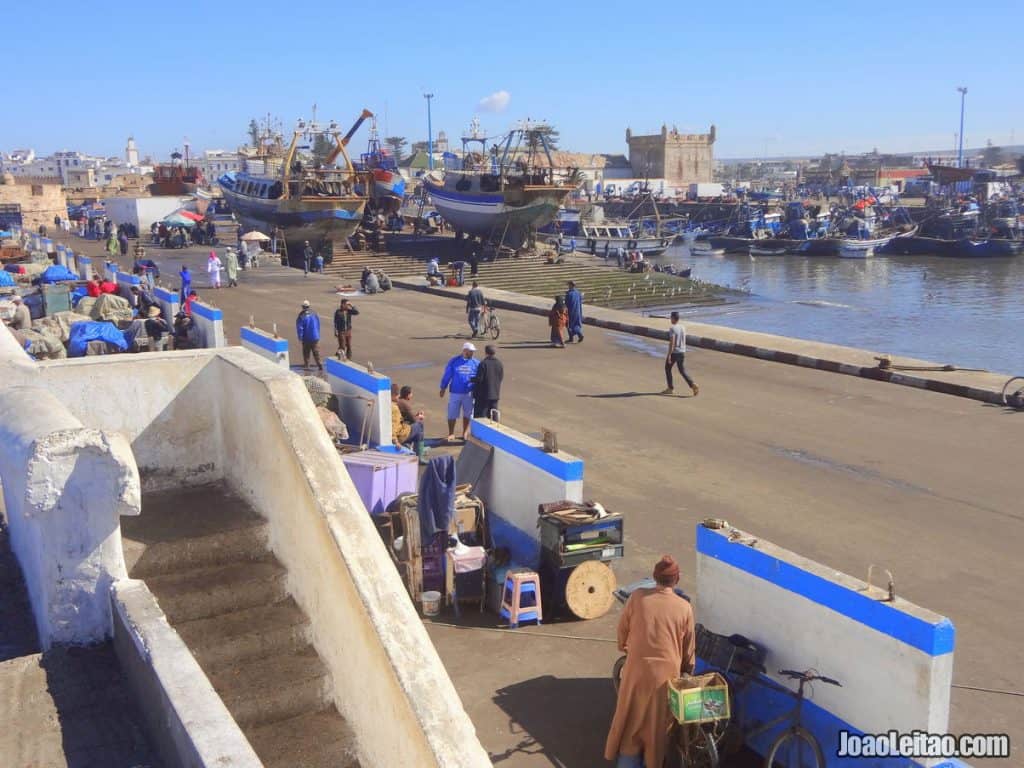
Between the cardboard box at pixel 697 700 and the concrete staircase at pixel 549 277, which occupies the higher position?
the concrete staircase at pixel 549 277

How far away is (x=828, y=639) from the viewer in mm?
5082

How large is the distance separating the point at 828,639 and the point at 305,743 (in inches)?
108

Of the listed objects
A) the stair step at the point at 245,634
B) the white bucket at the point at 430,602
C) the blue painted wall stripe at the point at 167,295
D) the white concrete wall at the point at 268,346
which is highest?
the blue painted wall stripe at the point at 167,295

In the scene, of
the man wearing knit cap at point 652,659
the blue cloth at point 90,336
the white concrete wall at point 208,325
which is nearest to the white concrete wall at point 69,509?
the man wearing knit cap at point 652,659

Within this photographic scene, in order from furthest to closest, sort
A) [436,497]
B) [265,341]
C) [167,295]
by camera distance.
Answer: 1. [167,295]
2. [265,341]
3. [436,497]

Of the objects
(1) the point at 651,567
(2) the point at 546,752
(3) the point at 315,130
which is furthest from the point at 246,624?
(3) the point at 315,130

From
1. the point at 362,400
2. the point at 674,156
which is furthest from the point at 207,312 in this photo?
the point at 674,156

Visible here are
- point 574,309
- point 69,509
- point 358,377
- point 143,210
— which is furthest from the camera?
point 143,210

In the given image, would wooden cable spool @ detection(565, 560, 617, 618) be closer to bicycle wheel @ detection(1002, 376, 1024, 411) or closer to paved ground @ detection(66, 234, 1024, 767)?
paved ground @ detection(66, 234, 1024, 767)

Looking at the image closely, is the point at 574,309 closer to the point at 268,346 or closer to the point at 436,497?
the point at 268,346

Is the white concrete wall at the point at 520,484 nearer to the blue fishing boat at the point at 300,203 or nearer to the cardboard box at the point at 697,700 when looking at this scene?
the cardboard box at the point at 697,700

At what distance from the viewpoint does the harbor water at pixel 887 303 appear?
105 ft

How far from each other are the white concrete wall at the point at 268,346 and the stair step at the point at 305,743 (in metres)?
6.81

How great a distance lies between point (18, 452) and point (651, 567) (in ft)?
17.2
